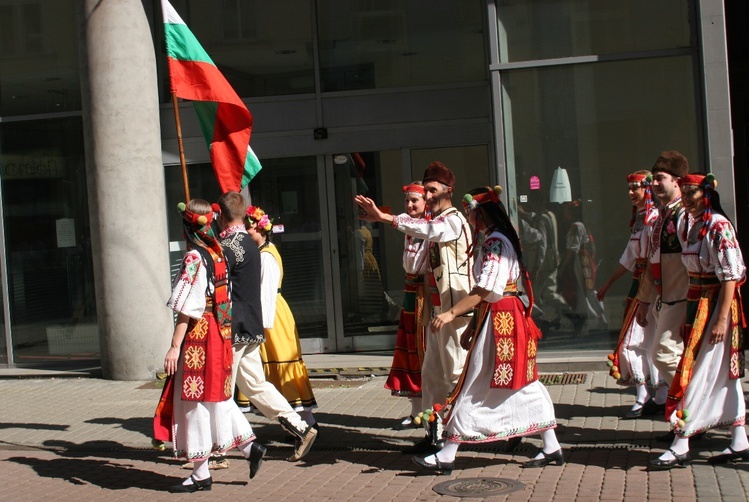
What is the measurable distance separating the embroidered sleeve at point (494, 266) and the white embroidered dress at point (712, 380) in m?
1.23

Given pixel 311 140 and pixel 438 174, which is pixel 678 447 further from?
pixel 311 140

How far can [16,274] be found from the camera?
1315 centimetres

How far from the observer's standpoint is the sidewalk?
6504 mm

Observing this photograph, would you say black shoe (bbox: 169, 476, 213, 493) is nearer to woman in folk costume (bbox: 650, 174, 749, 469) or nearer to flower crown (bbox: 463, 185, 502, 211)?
flower crown (bbox: 463, 185, 502, 211)

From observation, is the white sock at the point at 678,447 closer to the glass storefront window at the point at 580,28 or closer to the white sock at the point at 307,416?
the white sock at the point at 307,416

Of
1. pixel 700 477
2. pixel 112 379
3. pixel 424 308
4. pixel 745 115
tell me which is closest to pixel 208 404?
pixel 424 308

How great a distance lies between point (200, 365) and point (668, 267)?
11.1 ft

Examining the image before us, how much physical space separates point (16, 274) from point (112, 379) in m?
2.24

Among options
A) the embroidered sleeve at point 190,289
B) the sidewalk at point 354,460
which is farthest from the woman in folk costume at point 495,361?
the embroidered sleeve at point 190,289

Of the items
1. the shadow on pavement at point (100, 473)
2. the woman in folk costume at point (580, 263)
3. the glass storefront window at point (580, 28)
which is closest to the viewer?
the shadow on pavement at point (100, 473)

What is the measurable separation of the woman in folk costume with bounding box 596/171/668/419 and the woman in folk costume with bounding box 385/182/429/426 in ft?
5.04

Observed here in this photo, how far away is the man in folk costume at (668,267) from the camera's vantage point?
7324 mm

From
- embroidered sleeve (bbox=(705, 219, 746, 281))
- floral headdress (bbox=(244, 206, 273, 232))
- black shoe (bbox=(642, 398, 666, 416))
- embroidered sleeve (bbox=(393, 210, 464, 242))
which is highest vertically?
floral headdress (bbox=(244, 206, 273, 232))

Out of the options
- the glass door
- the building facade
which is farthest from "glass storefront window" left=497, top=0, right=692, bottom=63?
the glass door
